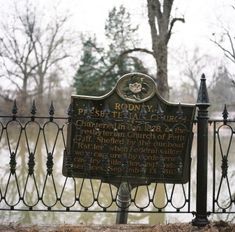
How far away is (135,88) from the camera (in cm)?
470

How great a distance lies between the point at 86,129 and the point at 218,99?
46753mm

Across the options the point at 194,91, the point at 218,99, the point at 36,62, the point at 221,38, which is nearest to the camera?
the point at 221,38

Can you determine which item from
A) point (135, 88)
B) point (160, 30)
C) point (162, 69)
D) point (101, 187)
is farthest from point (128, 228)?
point (160, 30)

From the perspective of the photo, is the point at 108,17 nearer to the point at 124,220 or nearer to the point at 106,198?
the point at 106,198

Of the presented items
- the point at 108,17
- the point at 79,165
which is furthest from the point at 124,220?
the point at 108,17

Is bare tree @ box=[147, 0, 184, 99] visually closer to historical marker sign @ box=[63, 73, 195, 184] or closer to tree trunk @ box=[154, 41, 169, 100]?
tree trunk @ box=[154, 41, 169, 100]

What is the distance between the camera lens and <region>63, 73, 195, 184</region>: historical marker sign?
451cm

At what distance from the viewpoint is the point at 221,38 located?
27422 millimetres

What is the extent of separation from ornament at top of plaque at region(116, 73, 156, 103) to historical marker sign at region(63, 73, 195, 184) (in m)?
0.03

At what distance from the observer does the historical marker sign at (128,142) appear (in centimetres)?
451

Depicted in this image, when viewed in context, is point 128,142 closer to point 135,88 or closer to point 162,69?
point 135,88

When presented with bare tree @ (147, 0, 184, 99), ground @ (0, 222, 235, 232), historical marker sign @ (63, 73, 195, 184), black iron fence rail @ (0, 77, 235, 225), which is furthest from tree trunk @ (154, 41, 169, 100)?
ground @ (0, 222, 235, 232)

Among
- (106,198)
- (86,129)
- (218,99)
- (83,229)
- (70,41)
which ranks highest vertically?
(70,41)

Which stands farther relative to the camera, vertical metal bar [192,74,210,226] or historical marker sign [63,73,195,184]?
historical marker sign [63,73,195,184]
